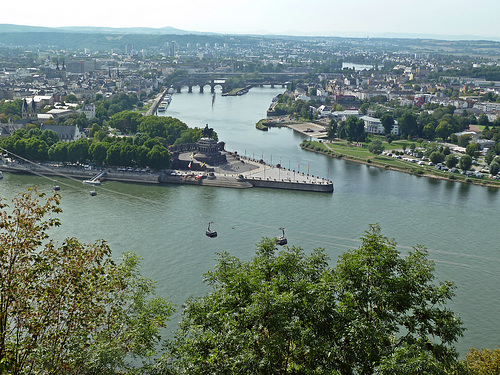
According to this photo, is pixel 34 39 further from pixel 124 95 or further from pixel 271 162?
pixel 271 162

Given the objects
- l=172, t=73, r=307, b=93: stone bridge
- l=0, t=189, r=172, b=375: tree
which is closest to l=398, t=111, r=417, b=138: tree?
l=172, t=73, r=307, b=93: stone bridge

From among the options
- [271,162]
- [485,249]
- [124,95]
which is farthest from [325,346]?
[124,95]

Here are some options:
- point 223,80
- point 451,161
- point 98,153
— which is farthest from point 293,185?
point 223,80

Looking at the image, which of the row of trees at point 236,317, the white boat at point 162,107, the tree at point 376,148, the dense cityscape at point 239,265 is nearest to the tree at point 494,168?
the dense cityscape at point 239,265

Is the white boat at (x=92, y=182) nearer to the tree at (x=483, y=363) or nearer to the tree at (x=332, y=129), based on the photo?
the tree at (x=332, y=129)

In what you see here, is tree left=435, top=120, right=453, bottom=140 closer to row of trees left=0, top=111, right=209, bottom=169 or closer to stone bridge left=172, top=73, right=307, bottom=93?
row of trees left=0, top=111, right=209, bottom=169
